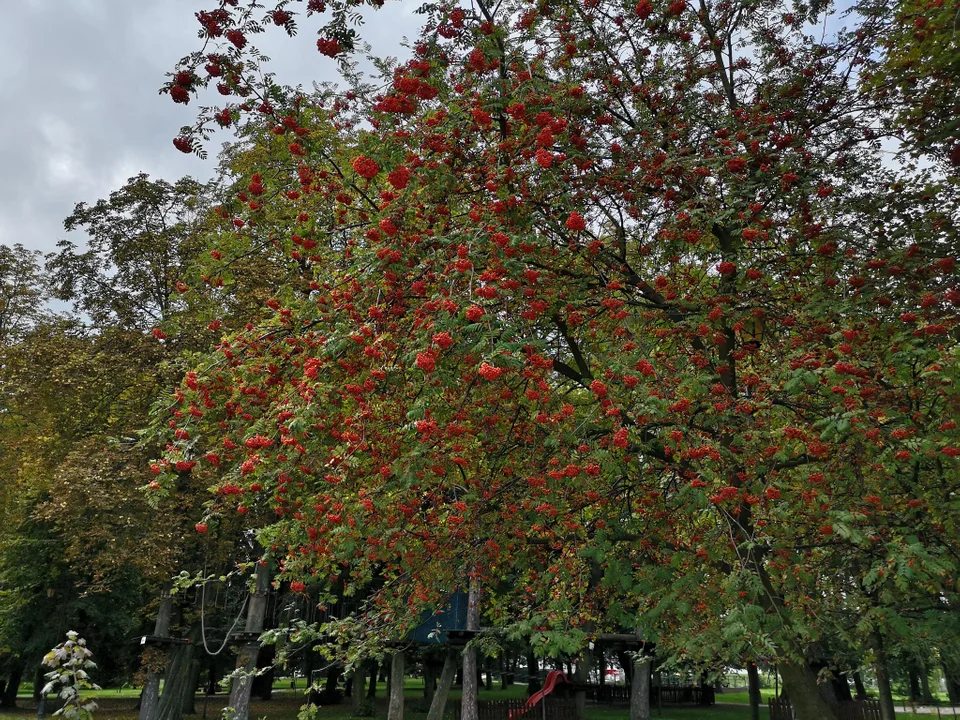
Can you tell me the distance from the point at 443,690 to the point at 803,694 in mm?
10497

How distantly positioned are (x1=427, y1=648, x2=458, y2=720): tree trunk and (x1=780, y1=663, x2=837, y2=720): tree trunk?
31.7ft

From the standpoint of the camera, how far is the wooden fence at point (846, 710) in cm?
1972

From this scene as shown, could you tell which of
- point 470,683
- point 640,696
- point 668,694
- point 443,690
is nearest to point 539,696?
point 640,696

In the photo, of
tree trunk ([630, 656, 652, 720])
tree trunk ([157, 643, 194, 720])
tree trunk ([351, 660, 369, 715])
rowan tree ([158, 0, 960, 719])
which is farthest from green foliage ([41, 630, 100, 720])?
tree trunk ([351, 660, 369, 715])

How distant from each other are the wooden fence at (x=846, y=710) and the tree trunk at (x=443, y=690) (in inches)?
378

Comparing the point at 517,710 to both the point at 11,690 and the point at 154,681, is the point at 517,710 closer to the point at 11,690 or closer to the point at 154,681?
the point at 154,681

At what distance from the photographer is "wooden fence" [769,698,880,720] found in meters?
19.7

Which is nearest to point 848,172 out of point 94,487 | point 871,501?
point 871,501

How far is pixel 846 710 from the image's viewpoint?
68.3 feet

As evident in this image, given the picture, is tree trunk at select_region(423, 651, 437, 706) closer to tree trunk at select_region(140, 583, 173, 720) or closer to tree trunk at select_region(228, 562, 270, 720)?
tree trunk at select_region(140, 583, 173, 720)

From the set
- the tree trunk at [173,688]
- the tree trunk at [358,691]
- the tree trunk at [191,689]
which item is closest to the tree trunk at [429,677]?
the tree trunk at [358,691]

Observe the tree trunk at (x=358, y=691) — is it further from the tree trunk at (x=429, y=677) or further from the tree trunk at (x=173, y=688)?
the tree trunk at (x=173, y=688)

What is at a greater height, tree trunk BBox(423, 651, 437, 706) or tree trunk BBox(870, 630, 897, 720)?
tree trunk BBox(870, 630, 897, 720)

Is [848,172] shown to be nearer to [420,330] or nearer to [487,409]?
[487,409]
